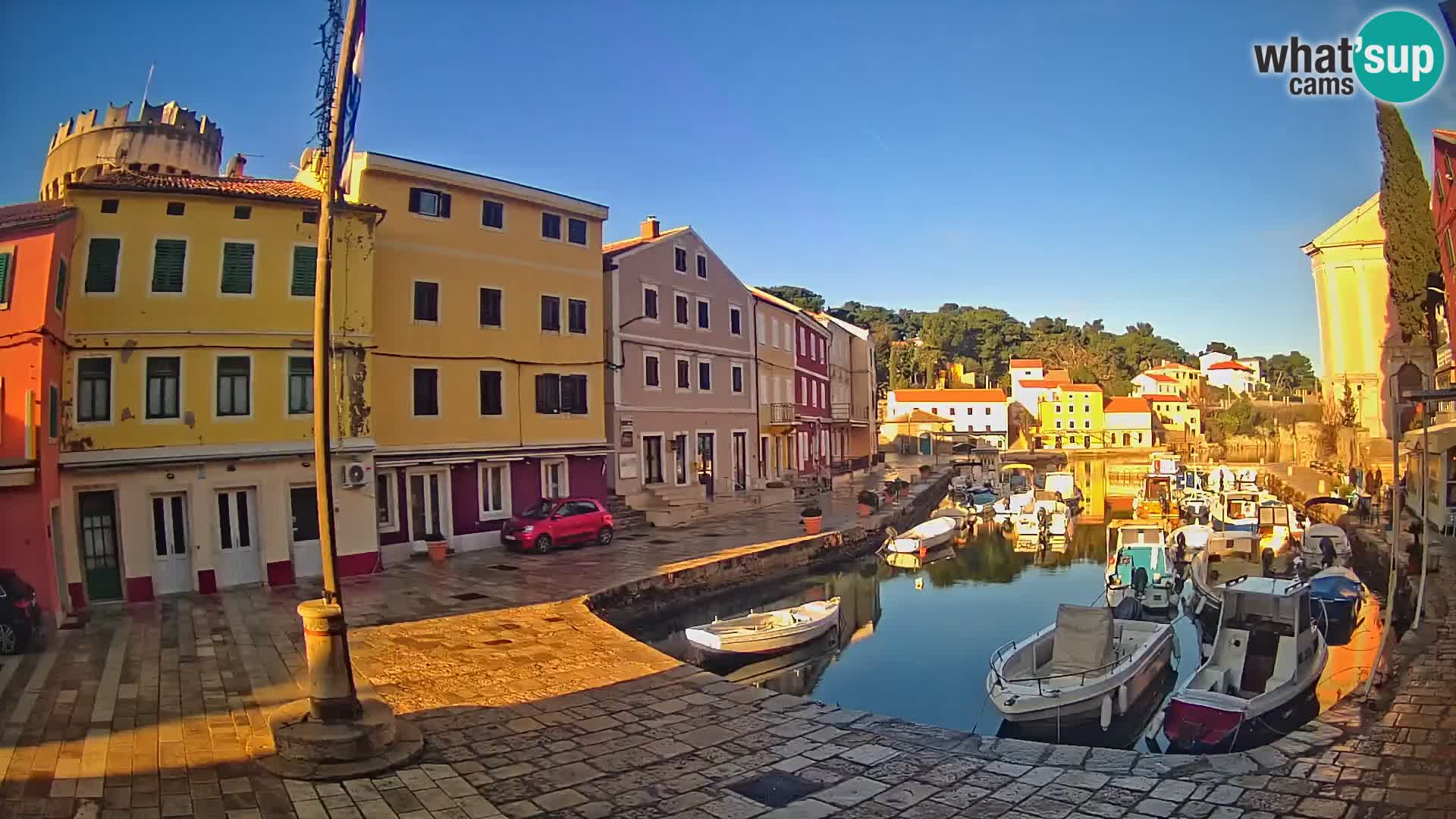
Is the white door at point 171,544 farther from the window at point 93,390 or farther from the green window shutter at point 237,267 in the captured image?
the green window shutter at point 237,267

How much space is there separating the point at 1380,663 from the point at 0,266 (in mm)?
21608

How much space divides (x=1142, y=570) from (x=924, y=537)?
30.4 ft

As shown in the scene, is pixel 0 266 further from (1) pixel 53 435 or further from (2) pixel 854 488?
(2) pixel 854 488

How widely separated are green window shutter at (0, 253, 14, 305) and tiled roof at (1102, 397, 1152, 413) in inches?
4234

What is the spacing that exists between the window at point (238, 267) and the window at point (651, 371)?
1479 cm

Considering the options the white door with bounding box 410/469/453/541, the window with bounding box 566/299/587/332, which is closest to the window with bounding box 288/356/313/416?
the white door with bounding box 410/469/453/541

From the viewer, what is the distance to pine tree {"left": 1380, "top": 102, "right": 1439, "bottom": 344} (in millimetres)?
28750

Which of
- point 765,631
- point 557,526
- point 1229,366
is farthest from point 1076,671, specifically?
point 1229,366

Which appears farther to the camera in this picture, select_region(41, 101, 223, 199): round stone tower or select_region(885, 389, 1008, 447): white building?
select_region(885, 389, 1008, 447): white building

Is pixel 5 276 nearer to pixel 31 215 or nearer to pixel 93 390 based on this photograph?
pixel 31 215

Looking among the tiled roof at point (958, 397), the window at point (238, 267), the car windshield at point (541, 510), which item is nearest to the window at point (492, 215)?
the window at point (238, 267)

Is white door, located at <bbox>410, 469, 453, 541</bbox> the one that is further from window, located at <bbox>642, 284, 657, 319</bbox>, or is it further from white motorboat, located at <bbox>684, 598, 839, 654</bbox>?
window, located at <bbox>642, 284, 657, 319</bbox>

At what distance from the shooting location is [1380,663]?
12062mm

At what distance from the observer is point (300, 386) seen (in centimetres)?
1953
